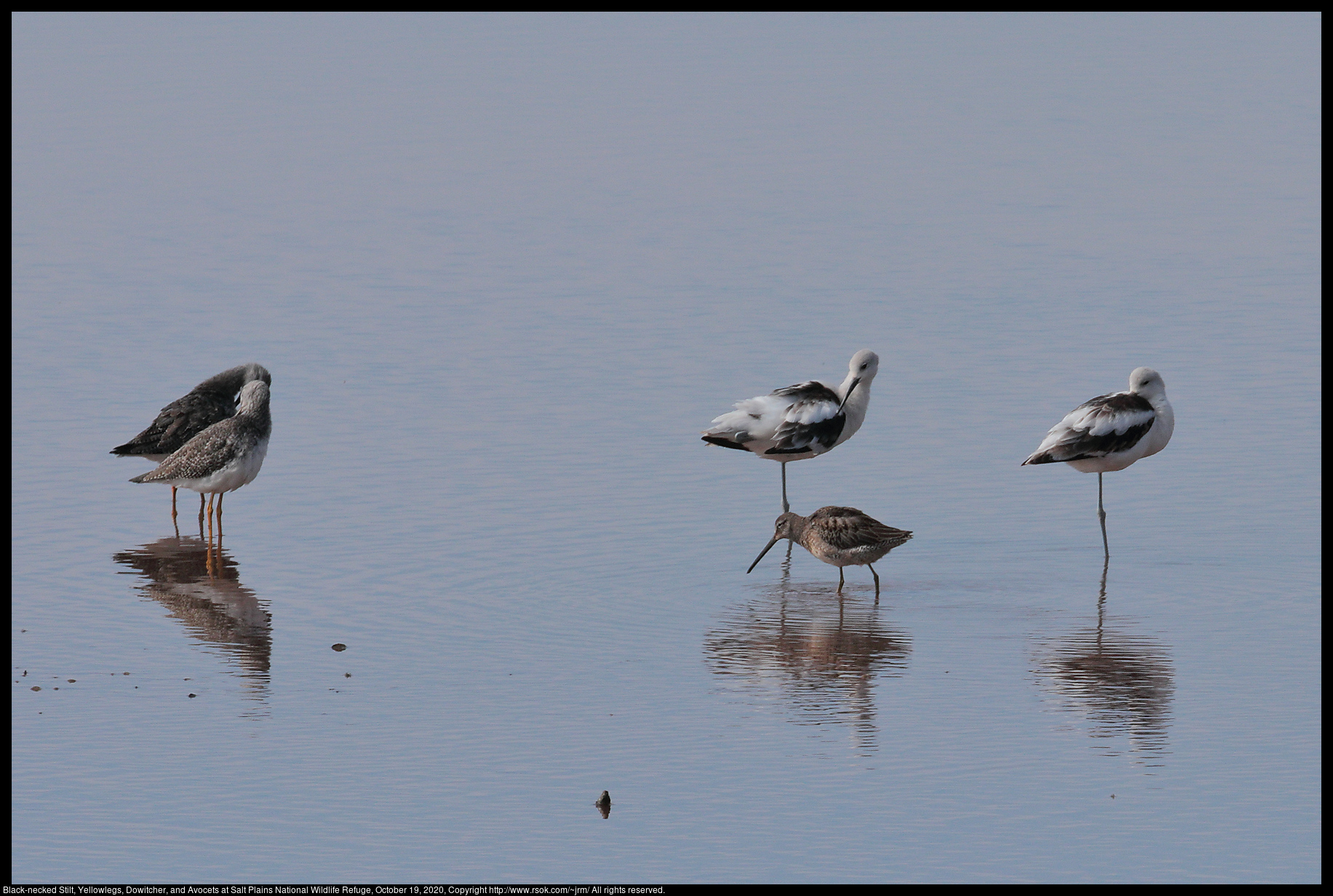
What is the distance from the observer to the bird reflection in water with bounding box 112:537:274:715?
441 inches

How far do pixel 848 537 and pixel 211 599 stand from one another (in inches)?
169

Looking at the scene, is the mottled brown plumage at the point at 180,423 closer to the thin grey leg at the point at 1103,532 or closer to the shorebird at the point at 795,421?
the shorebird at the point at 795,421

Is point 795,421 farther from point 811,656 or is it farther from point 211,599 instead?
point 211,599


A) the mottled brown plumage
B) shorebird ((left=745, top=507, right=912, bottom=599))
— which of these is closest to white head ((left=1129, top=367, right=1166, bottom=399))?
shorebird ((left=745, top=507, right=912, bottom=599))

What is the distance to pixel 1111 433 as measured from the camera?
15125 millimetres

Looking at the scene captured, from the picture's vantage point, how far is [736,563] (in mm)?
13992

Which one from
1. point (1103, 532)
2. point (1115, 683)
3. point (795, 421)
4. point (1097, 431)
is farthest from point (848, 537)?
point (1097, 431)

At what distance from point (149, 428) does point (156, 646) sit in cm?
545

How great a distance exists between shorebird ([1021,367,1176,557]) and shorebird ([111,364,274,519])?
6.69 m

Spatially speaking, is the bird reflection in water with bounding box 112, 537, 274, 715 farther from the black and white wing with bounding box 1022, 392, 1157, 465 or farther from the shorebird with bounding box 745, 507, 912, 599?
the black and white wing with bounding box 1022, 392, 1157, 465

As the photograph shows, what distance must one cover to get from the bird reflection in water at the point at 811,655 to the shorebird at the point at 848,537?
11.4 inches

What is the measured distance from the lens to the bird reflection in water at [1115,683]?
30.9 ft

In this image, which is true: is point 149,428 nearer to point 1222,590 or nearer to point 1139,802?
point 1222,590

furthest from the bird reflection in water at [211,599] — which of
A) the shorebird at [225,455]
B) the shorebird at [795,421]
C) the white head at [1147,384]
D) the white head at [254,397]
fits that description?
the white head at [1147,384]
